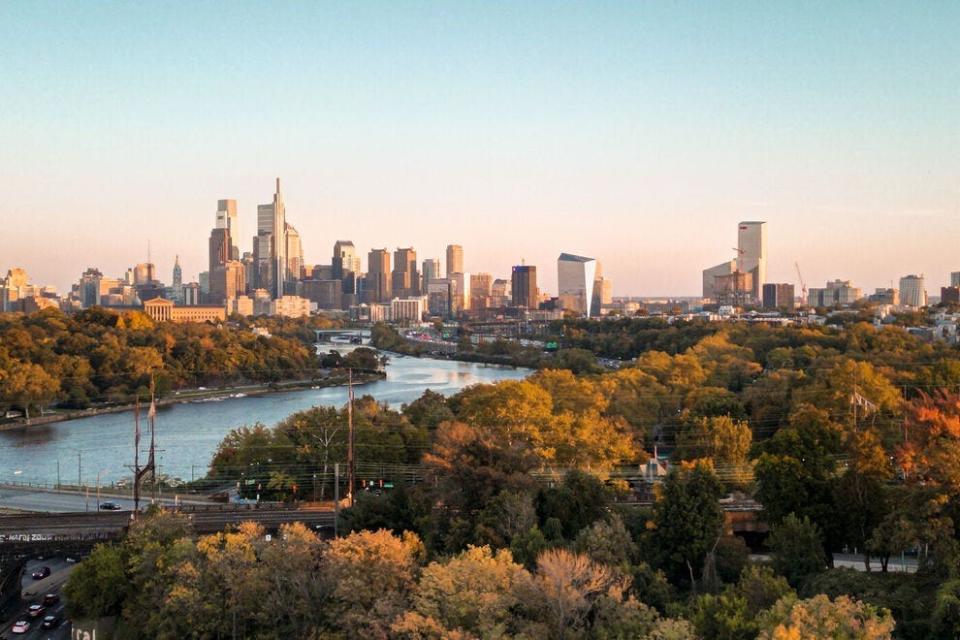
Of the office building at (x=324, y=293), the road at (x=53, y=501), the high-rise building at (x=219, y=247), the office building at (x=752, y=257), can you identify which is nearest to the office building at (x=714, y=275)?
the office building at (x=752, y=257)

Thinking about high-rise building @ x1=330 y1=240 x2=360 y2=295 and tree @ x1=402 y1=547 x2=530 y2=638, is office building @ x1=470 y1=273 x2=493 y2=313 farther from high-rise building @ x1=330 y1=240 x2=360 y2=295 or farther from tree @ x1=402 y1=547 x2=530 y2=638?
tree @ x1=402 y1=547 x2=530 y2=638

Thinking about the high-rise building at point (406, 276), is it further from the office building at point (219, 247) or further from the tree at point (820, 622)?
the tree at point (820, 622)

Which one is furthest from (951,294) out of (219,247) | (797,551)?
(219,247)

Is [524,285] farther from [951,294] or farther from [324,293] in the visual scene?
[951,294]

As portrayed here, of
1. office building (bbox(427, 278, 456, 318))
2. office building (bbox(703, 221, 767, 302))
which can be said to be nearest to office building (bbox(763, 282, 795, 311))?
office building (bbox(703, 221, 767, 302))

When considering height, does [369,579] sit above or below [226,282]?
below
